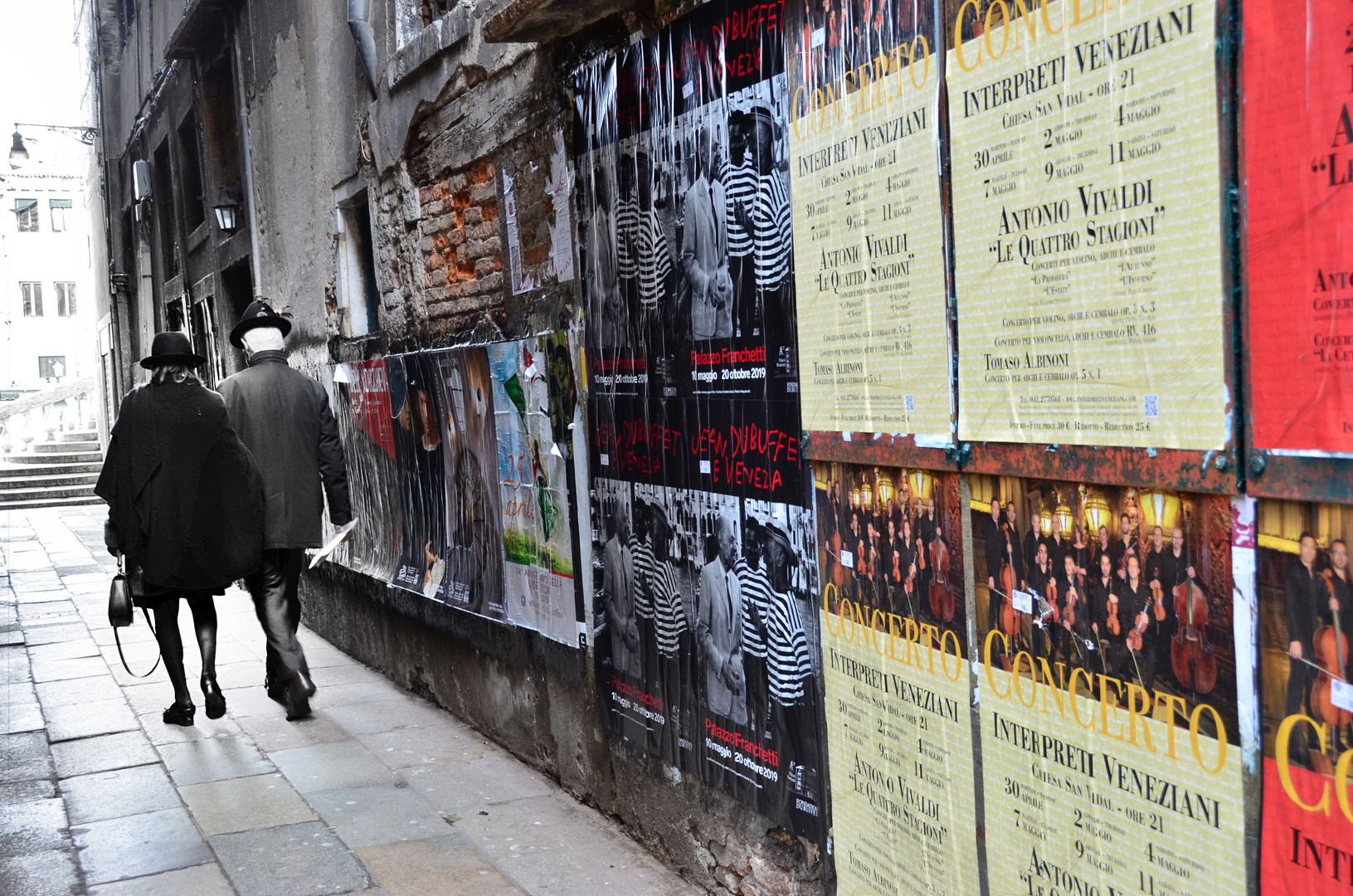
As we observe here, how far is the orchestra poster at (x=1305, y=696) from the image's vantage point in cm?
161


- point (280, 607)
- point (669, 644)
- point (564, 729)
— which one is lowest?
point (564, 729)

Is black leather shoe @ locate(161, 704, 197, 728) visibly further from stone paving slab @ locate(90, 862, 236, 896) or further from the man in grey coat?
stone paving slab @ locate(90, 862, 236, 896)

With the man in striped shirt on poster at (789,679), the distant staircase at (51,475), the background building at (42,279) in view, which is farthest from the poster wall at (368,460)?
the background building at (42,279)

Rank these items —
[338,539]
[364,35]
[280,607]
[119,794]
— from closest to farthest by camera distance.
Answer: [119,794], [280,607], [364,35], [338,539]

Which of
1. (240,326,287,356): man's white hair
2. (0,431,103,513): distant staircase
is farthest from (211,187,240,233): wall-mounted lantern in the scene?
(0,431,103,513): distant staircase

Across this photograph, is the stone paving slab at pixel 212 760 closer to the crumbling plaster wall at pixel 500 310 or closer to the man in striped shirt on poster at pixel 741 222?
the crumbling plaster wall at pixel 500 310

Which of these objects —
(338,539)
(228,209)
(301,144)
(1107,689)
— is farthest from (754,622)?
(228,209)

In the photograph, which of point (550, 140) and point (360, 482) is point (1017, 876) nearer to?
point (550, 140)

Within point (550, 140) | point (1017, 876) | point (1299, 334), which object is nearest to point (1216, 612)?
point (1299, 334)

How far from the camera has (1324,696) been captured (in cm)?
164

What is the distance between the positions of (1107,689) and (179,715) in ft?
15.7

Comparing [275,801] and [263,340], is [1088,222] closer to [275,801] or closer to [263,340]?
[275,801]

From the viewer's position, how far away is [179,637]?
5.57m

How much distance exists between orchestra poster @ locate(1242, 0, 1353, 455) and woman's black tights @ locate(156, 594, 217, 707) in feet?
16.3
